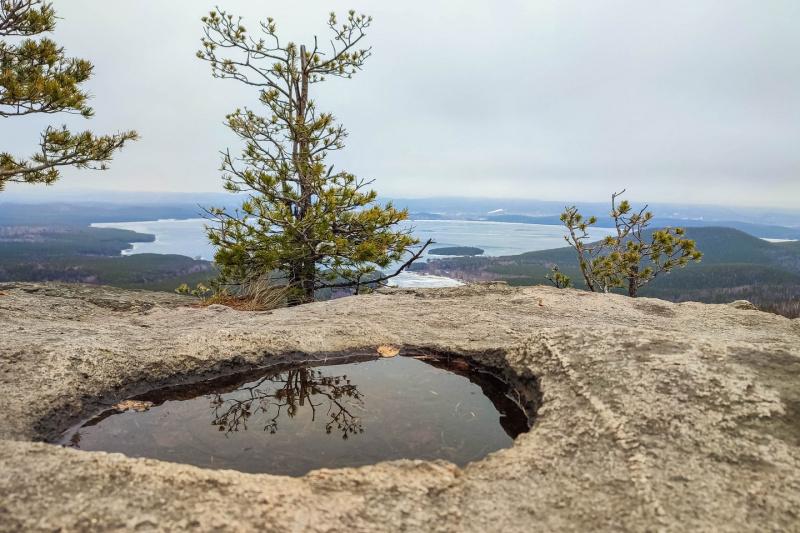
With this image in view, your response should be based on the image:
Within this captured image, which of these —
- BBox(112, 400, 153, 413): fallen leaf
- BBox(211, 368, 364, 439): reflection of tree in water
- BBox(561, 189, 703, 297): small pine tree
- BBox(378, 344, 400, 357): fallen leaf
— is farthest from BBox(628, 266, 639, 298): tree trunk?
BBox(112, 400, 153, 413): fallen leaf

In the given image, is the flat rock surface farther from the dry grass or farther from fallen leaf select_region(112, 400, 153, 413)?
the dry grass

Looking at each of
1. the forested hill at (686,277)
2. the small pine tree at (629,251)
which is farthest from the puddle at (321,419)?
the forested hill at (686,277)

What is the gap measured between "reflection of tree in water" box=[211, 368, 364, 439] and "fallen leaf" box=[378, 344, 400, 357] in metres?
0.53

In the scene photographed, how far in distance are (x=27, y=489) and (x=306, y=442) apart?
4.48ft

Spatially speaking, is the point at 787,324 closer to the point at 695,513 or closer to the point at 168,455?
the point at 695,513

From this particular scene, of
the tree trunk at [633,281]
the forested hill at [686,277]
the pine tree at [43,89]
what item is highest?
the pine tree at [43,89]

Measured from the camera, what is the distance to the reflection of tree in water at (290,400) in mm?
3074

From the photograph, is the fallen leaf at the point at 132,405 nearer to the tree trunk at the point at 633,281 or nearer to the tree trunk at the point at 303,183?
the tree trunk at the point at 303,183

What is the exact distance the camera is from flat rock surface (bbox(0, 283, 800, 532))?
181 cm

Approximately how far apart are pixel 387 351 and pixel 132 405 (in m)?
2.11

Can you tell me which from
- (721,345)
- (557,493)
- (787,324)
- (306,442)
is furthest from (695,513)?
(787,324)

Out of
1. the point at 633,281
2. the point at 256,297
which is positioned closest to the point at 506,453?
the point at 256,297

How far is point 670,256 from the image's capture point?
10141 millimetres

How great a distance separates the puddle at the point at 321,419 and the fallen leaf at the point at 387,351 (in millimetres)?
159
